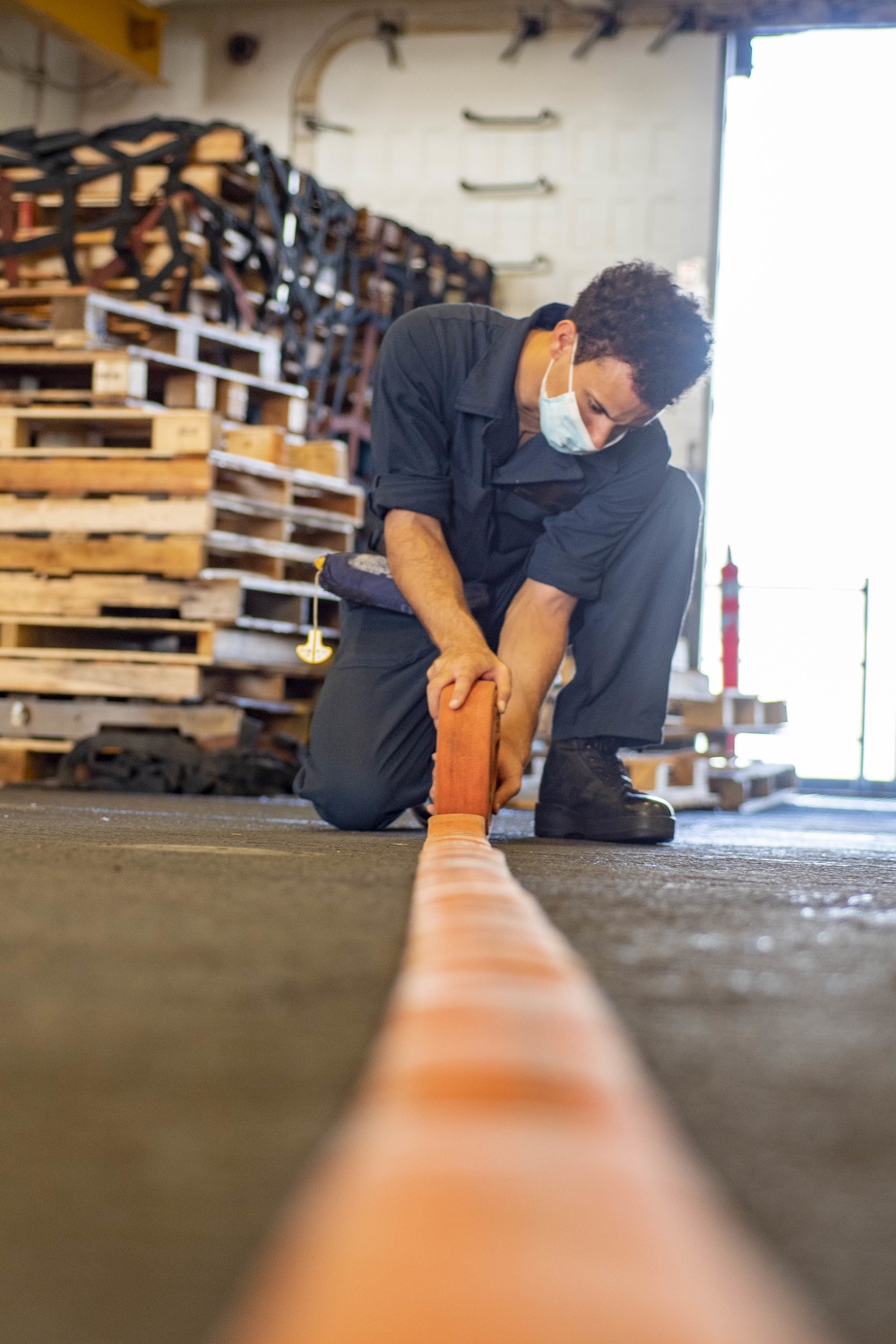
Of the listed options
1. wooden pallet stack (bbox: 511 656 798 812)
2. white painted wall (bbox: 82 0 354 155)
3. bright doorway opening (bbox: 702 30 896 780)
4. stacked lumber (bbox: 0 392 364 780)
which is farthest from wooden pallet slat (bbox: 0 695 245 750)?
white painted wall (bbox: 82 0 354 155)

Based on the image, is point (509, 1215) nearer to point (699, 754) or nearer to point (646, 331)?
point (646, 331)

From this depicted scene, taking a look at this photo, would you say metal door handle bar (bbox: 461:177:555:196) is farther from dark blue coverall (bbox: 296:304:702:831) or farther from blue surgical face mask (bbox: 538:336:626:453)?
blue surgical face mask (bbox: 538:336:626:453)

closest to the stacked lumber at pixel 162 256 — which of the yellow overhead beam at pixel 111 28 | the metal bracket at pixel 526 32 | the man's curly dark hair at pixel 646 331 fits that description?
the yellow overhead beam at pixel 111 28

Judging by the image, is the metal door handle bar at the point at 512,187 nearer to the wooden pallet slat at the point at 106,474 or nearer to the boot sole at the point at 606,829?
the wooden pallet slat at the point at 106,474

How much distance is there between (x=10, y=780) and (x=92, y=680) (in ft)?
1.50

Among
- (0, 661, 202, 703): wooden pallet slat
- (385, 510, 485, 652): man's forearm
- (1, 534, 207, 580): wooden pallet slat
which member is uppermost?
(1, 534, 207, 580): wooden pallet slat

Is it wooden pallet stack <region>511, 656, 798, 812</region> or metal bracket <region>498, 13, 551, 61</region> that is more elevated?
metal bracket <region>498, 13, 551, 61</region>

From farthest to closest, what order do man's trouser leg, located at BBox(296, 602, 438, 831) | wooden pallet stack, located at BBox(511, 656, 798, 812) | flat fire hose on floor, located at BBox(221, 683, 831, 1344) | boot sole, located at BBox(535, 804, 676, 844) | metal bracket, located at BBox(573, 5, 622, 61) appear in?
metal bracket, located at BBox(573, 5, 622, 61) < wooden pallet stack, located at BBox(511, 656, 798, 812) < man's trouser leg, located at BBox(296, 602, 438, 831) < boot sole, located at BBox(535, 804, 676, 844) < flat fire hose on floor, located at BBox(221, 683, 831, 1344)

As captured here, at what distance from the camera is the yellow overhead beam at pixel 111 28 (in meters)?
8.40

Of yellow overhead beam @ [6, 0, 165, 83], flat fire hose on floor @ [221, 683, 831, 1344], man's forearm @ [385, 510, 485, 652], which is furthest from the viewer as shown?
yellow overhead beam @ [6, 0, 165, 83]

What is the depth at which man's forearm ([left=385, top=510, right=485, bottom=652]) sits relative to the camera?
254cm

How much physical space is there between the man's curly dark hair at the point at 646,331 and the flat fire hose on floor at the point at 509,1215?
6.50 ft

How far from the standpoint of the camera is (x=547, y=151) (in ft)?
30.3

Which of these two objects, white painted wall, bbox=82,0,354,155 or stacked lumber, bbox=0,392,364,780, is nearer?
stacked lumber, bbox=0,392,364,780
